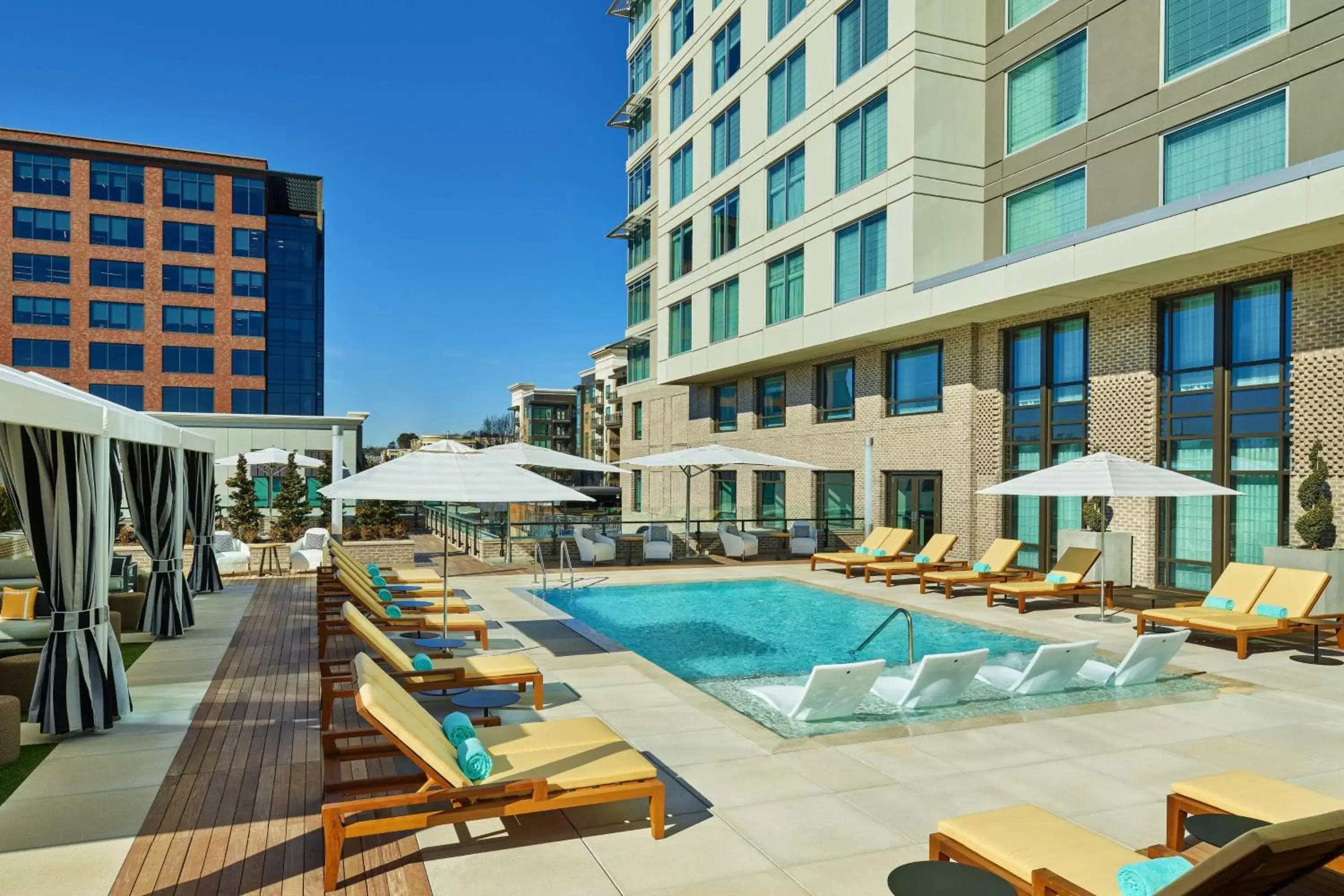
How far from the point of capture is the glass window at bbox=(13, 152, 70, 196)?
50906 mm

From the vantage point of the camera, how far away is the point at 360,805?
4648mm

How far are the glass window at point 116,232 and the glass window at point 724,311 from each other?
41.7m

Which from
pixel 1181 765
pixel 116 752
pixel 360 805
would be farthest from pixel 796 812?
pixel 116 752

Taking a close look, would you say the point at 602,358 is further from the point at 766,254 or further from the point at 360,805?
the point at 360,805

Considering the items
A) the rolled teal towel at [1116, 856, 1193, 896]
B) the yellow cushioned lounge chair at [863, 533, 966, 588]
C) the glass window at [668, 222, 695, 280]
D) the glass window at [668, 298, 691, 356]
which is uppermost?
the glass window at [668, 222, 695, 280]

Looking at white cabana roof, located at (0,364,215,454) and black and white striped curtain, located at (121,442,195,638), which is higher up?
white cabana roof, located at (0,364,215,454)

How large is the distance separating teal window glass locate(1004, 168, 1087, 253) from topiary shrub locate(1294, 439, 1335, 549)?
704 centimetres

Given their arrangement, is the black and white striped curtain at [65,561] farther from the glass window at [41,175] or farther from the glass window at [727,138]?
the glass window at [41,175]

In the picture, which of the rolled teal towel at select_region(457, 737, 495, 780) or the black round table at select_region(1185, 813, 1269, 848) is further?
the rolled teal towel at select_region(457, 737, 495, 780)

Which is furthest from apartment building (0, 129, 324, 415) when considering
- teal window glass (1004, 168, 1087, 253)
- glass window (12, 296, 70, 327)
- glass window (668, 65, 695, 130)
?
teal window glass (1004, 168, 1087, 253)

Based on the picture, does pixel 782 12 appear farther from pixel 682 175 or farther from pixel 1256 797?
pixel 1256 797

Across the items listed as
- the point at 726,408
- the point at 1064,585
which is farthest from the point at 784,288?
the point at 1064,585

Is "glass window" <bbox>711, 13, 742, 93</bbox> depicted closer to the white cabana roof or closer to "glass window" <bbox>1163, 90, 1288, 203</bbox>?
"glass window" <bbox>1163, 90, 1288, 203</bbox>

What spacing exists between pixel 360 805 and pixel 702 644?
8.36 m
